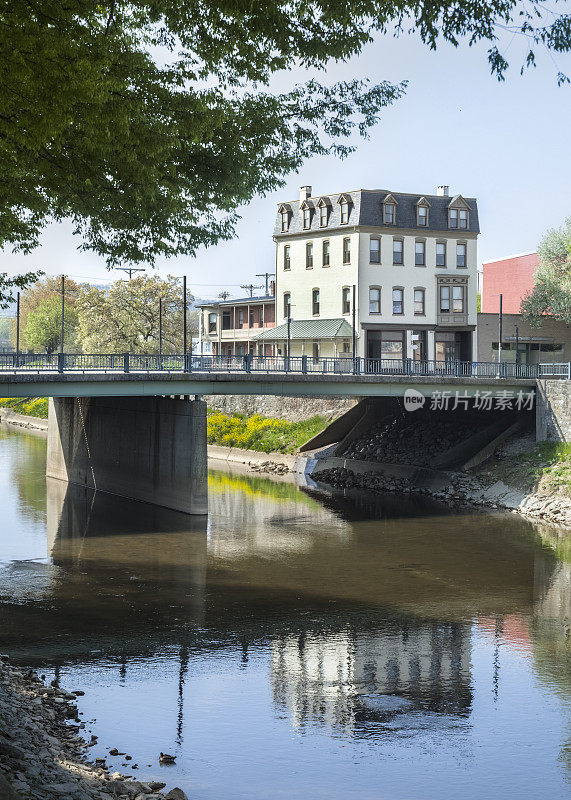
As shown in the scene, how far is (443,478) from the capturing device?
47688mm

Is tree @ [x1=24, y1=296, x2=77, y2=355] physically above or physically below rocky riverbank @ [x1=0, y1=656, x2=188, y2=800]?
above

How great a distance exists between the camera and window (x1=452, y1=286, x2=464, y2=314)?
61.0 meters

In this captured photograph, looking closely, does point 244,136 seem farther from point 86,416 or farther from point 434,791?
point 86,416

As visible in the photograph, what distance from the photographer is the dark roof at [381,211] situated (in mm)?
58781

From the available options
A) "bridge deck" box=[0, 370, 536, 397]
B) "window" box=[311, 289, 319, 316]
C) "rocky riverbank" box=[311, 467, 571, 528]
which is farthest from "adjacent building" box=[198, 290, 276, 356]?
"bridge deck" box=[0, 370, 536, 397]

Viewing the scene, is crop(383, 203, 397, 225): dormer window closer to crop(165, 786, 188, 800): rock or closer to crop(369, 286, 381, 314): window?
crop(369, 286, 381, 314): window

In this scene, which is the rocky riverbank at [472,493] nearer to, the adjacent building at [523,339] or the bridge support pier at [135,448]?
the bridge support pier at [135,448]

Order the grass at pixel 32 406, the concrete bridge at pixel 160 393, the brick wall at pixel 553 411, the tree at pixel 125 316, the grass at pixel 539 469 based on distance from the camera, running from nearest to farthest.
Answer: the concrete bridge at pixel 160 393, the grass at pixel 539 469, the brick wall at pixel 553 411, the tree at pixel 125 316, the grass at pixel 32 406

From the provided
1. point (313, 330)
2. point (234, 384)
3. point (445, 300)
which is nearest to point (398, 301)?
point (445, 300)

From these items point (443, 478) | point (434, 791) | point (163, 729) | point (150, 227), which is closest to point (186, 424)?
point (443, 478)

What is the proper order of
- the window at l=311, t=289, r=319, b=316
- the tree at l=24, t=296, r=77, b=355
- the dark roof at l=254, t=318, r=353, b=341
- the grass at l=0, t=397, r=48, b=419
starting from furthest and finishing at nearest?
1. the tree at l=24, t=296, r=77, b=355
2. the grass at l=0, t=397, r=48, b=419
3. the window at l=311, t=289, r=319, b=316
4. the dark roof at l=254, t=318, r=353, b=341

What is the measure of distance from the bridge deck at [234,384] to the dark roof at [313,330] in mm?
12875

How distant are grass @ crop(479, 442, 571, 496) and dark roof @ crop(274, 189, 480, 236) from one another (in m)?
20.6

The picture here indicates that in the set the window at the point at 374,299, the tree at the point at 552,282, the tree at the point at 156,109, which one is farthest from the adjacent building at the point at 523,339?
the tree at the point at 156,109
